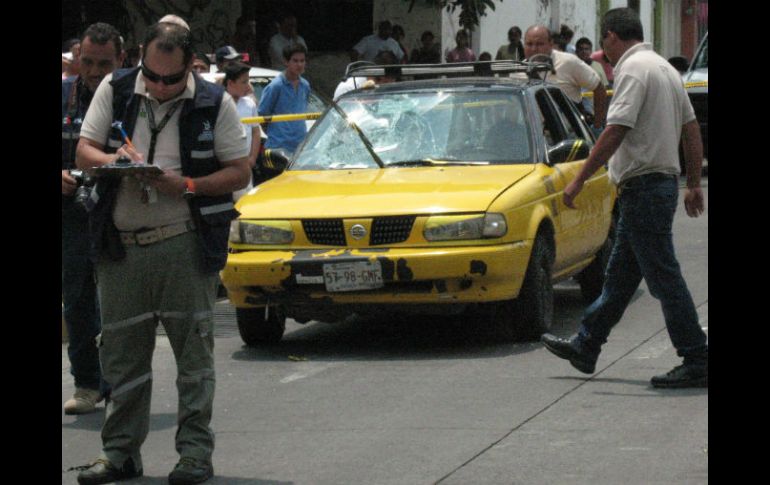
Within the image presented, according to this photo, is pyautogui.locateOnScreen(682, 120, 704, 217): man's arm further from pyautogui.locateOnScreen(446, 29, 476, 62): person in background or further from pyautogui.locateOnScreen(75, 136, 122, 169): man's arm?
pyautogui.locateOnScreen(446, 29, 476, 62): person in background

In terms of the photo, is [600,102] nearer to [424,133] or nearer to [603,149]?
[424,133]

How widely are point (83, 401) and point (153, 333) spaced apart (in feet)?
5.58

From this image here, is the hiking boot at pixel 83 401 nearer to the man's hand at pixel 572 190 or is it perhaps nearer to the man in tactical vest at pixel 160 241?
the man in tactical vest at pixel 160 241

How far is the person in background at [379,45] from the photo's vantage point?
24438 millimetres

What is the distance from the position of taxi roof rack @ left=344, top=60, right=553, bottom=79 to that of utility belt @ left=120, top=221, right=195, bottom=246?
5.19 meters

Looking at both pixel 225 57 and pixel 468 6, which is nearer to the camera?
pixel 225 57

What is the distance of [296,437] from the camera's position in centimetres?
730

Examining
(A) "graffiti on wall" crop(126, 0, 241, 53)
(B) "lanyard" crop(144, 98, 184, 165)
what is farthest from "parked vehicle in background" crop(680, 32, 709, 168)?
(B) "lanyard" crop(144, 98, 184, 165)

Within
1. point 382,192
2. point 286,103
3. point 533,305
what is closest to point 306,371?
point 382,192

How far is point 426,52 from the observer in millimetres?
25469

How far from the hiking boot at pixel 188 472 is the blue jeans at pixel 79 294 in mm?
1688

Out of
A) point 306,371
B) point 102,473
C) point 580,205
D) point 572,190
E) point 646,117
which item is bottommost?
point 306,371

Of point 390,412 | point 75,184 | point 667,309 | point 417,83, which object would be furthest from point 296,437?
point 417,83

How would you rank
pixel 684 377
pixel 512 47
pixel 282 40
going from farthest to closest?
pixel 512 47 → pixel 282 40 → pixel 684 377
